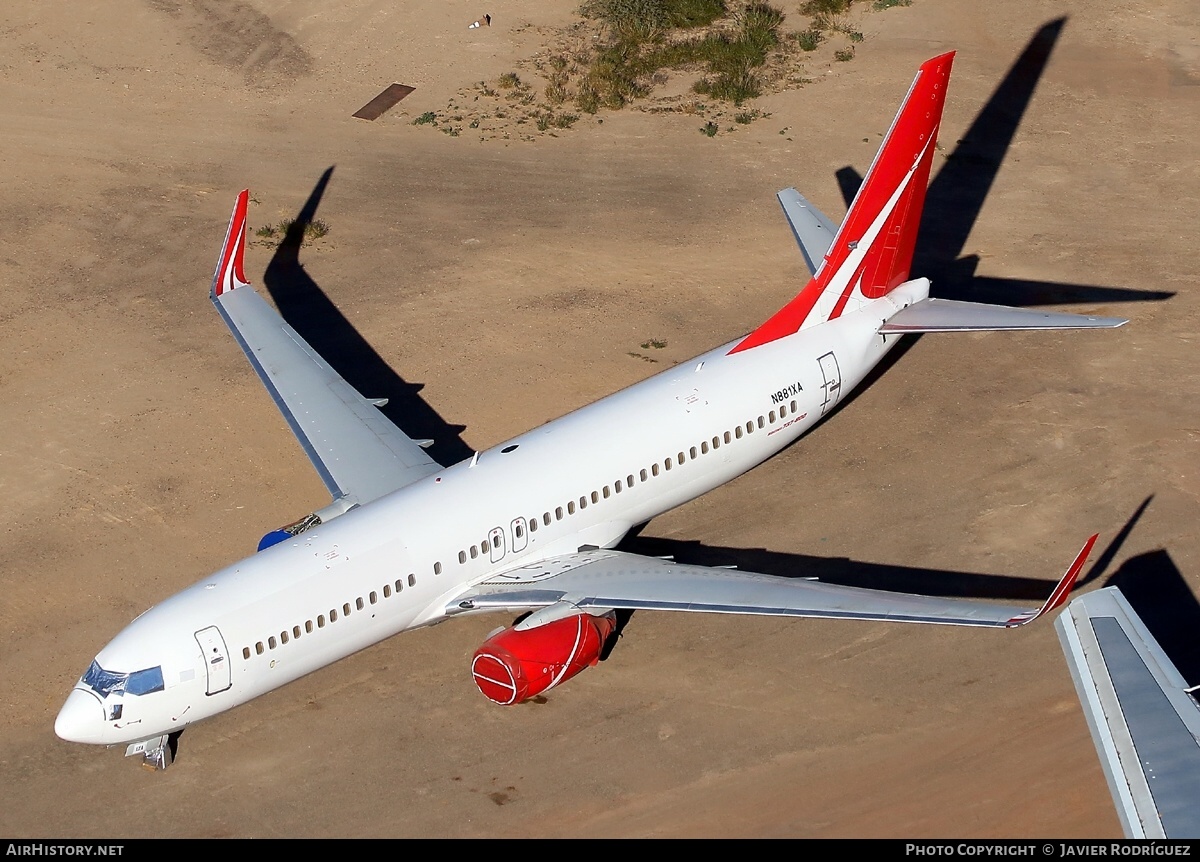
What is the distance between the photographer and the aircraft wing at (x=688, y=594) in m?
30.8

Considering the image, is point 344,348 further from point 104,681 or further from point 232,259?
point 104,681

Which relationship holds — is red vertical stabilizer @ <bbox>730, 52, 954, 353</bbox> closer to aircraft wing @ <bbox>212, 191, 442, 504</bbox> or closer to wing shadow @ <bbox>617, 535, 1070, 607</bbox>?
wing shadow @ <bbox>617, 535, 1070, 607</bbox>

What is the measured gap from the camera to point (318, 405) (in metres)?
39.7

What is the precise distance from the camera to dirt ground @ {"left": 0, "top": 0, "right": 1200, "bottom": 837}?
105 feet

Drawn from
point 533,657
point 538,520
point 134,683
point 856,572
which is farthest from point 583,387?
point 134,683

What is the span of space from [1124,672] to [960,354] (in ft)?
60.1

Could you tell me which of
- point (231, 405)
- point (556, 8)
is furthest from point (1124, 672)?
point (556, 8)

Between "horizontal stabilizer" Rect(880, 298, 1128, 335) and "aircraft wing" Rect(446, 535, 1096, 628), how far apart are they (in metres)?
7.90

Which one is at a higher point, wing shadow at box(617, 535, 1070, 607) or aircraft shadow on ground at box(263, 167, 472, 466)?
aircraft shadow on ground at box(263, 167, 472, 466)

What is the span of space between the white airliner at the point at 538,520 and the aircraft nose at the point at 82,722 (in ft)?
0.15

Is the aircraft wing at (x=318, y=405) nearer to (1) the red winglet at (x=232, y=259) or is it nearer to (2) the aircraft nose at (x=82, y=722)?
(1) the red winglet at (x=232, y=259)

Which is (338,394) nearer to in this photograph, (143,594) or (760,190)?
(143,594)

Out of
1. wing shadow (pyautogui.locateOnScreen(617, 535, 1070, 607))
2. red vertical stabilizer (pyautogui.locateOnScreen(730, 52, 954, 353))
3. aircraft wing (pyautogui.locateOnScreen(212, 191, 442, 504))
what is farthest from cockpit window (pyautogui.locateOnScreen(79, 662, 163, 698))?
red vertical stabilizer (pyautogui.locateOnScreen(730, 52, 954, 353))

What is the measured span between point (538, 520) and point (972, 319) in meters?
13.8
